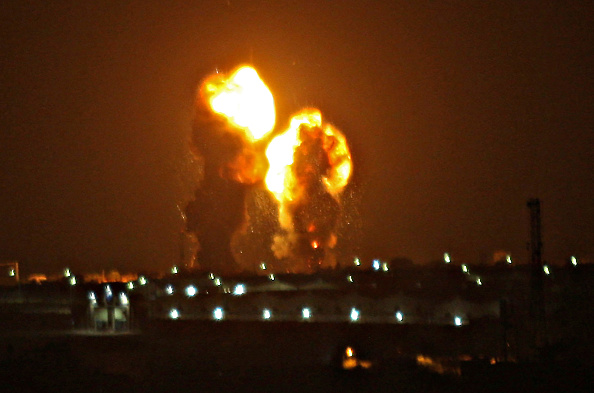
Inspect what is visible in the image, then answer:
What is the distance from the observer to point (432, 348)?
3556cm

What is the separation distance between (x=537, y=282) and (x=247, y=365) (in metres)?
11.4

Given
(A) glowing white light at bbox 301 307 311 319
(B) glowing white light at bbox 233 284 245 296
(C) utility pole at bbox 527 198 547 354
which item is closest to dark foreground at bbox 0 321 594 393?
(C) utility pole at bbox 527 198 547 354

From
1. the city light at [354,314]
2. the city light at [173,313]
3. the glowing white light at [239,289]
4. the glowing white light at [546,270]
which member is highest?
the glowing white light at [546,270]

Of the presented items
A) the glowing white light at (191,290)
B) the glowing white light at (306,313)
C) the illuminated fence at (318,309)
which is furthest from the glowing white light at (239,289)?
the glowing white light at (306,313)

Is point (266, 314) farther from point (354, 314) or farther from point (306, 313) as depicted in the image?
point (354, 314)

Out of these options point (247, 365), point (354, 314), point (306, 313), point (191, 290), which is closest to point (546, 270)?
point (354, 314)

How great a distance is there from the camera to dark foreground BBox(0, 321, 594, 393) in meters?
28.2

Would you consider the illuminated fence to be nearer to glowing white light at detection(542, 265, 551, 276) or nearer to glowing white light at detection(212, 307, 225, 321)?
glowing white light at detection(212, 307, 225, 321)

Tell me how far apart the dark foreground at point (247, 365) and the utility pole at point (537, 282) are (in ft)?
9.74

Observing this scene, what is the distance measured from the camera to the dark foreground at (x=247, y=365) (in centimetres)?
2825

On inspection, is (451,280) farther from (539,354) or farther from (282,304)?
(539,354)

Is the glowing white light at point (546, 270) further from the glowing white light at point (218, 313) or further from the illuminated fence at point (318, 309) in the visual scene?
the glowing white light at point (218, 313)

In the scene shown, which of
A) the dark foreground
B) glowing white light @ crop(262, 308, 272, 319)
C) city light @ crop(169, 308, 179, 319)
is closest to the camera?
the dark foreground

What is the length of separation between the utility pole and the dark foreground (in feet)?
9.74
